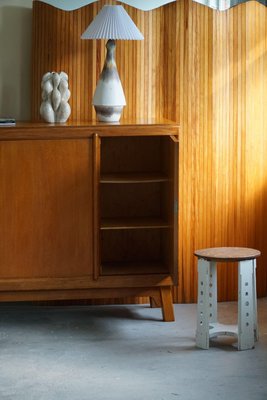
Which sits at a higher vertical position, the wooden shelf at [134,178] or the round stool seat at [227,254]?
the wooden shelf at [134,178]

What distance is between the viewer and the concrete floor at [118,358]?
386 centimetres

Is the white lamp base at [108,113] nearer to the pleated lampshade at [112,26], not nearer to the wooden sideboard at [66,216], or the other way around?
the wooden sideboard at [66,216]

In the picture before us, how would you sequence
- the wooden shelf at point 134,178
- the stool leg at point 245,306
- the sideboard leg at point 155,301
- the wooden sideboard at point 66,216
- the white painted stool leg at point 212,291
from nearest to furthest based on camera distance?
the stool leg at point 245,306, the white painted stool leg at point 212,291, the wooden sideboard at point 66,216, the wooden shelf at point 134,178, the sideboard leg at point 155,301

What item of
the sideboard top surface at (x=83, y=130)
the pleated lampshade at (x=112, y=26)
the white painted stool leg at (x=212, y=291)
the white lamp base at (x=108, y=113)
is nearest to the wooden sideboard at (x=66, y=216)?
the sideboard top surface at (x=83, y=130)

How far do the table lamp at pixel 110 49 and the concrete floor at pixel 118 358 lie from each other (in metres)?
1.05

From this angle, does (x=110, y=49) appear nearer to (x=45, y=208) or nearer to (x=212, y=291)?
(x=45, y=208)

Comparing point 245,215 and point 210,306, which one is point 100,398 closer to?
point 210,306

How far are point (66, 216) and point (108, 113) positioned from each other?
1.86 ft

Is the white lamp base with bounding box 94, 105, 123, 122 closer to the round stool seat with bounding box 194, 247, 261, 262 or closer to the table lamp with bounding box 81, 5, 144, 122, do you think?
the table lamp with bounding box 81, 5, 144, 122

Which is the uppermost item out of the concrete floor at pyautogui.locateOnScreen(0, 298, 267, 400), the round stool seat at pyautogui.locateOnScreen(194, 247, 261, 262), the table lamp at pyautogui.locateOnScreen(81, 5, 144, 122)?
the table lamp at pyautogui.locateOnScreen(81, 5, 144, 122)

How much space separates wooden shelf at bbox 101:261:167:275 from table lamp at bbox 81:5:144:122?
2.49 feet

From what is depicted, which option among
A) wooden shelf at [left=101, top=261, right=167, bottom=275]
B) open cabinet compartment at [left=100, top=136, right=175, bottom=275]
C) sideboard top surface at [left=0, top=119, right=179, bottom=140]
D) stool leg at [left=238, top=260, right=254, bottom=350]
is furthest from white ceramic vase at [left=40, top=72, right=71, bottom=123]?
stool leg at [left=238, top=260, right=254, bottom=350]

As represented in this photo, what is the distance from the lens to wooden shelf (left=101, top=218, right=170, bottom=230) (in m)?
4.82

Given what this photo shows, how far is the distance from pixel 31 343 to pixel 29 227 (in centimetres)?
57
